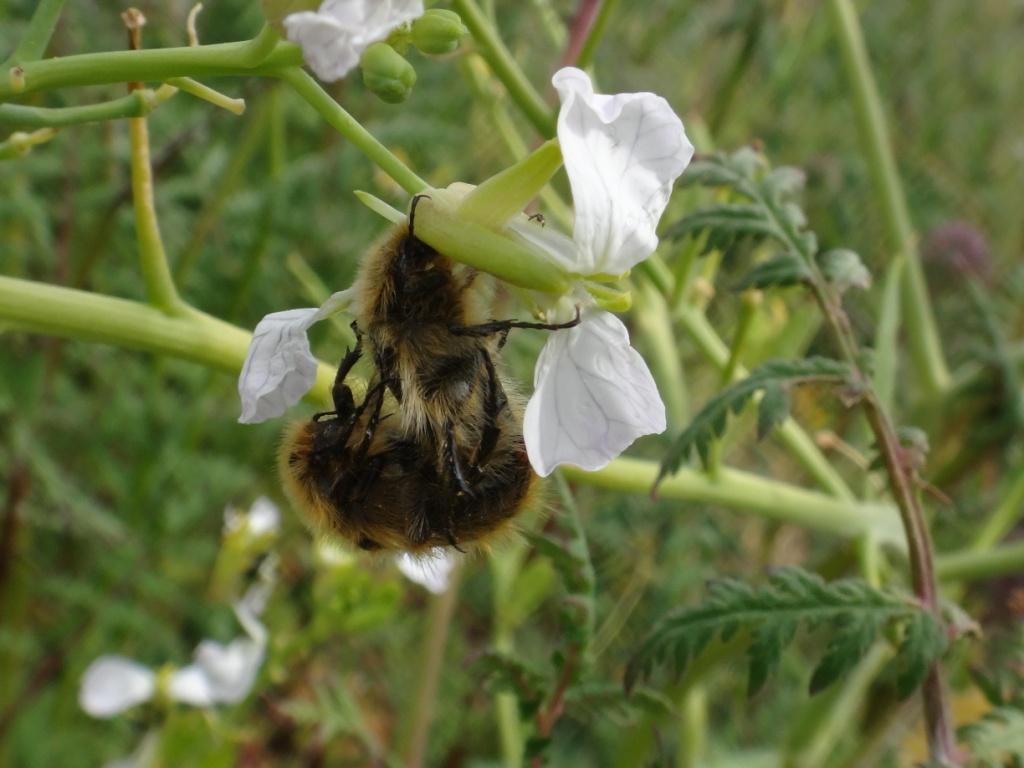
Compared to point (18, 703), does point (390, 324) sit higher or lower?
higher

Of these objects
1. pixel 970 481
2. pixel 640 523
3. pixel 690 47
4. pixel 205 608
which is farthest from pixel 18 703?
pixel 690 47

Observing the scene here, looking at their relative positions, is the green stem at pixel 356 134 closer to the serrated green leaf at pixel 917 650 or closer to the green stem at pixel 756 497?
the green stem at pixel 756 497

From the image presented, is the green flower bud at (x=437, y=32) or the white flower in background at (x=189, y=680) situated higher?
the green flower bud at (x=437, y=32)

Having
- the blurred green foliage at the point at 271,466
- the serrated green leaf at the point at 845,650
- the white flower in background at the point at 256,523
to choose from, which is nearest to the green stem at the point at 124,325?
the serrated green leaf at the point at 845,650

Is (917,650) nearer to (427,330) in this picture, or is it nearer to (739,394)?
(739,394)

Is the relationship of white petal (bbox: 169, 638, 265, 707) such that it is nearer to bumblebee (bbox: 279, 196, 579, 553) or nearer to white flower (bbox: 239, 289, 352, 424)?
bumblebee (bbox: 279, 196, 579, 553)

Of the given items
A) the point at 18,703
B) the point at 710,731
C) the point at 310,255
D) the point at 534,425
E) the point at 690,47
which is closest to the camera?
the point at 534,425

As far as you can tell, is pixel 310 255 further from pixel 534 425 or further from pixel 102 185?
pixel 534 425
